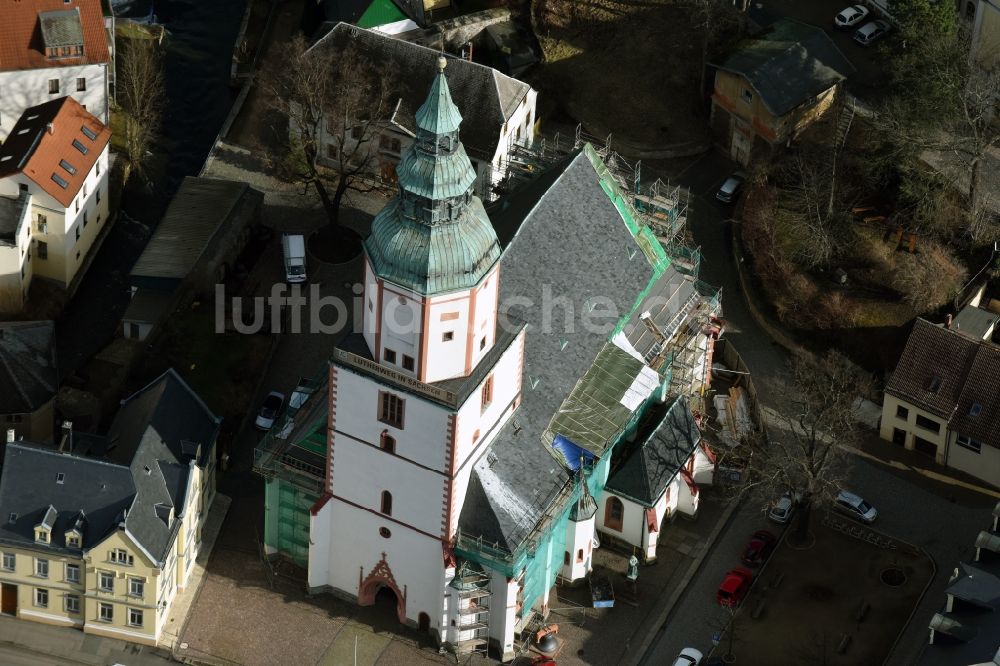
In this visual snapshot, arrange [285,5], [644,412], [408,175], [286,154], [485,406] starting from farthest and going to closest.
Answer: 1. [285,5]
2. [286,154]
3. [644,412]
4. [485,406]
5. [408,175]

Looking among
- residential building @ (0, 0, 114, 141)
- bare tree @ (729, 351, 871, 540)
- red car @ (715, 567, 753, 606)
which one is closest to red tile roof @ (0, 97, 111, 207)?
residential building @ (0, 0, 114, 141)

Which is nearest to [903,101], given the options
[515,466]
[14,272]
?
[515,466]

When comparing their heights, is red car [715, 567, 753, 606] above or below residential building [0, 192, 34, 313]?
below

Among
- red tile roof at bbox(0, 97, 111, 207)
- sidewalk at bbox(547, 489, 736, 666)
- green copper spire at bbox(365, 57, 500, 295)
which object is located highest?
green copper spire at bbox(365, 57, 500, 295)

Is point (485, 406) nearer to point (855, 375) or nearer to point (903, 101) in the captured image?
point (855, 375)

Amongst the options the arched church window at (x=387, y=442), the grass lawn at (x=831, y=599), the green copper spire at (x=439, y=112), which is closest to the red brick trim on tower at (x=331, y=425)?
the arched church window at (x=387, y=442)

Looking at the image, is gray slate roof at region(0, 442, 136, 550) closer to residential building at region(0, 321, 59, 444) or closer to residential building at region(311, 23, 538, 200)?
residential building at region(0, 321, 59, 444)

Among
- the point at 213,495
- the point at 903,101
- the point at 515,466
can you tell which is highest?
the point at 903,101

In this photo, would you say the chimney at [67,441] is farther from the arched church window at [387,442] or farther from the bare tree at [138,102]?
the bare tree at [138,102]
